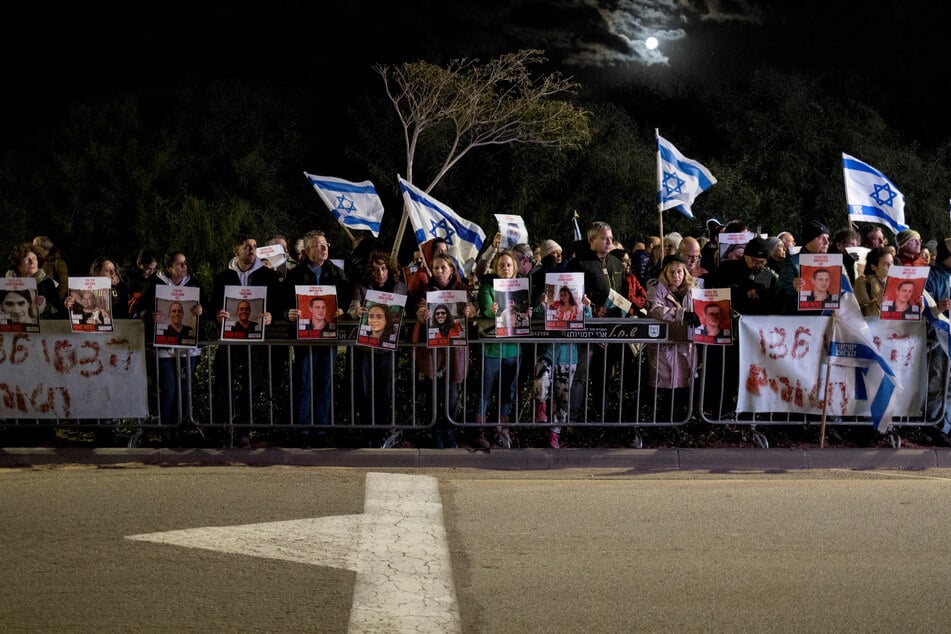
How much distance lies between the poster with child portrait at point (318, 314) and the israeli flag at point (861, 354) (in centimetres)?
443

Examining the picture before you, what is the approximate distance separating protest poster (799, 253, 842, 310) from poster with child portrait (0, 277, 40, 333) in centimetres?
658

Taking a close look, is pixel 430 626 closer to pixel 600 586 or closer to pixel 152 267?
pixel 600 586

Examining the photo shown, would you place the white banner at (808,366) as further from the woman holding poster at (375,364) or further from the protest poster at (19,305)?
the protest poster at (19,305)

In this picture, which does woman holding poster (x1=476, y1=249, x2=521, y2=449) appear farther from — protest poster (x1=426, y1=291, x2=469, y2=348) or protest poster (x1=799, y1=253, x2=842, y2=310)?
protest poster (x1=799, y1=253, x2=842, y2=310)

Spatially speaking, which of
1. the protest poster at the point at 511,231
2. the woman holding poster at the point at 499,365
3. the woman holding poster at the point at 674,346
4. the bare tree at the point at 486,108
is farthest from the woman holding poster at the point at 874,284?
the bare tree at the point at 486,108

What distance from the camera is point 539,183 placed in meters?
33.6

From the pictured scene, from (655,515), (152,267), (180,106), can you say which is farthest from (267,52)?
(655,515)

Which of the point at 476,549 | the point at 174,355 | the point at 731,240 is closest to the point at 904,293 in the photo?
the point at 731,240

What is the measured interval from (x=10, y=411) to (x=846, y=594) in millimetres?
6988

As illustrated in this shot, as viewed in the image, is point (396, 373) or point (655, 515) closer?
point (655, 515)

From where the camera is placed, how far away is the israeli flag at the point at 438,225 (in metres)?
11.2

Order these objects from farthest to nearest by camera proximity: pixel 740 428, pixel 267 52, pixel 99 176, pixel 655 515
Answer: pixel 267 52 < pixel 99 176 < pixel 740 428 < pixel 655 515

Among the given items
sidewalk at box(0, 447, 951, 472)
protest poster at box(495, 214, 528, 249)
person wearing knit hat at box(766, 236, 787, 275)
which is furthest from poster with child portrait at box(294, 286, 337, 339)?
protest poster at box(495, 214, 528, 249)

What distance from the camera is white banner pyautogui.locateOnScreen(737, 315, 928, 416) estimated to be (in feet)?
31.7
